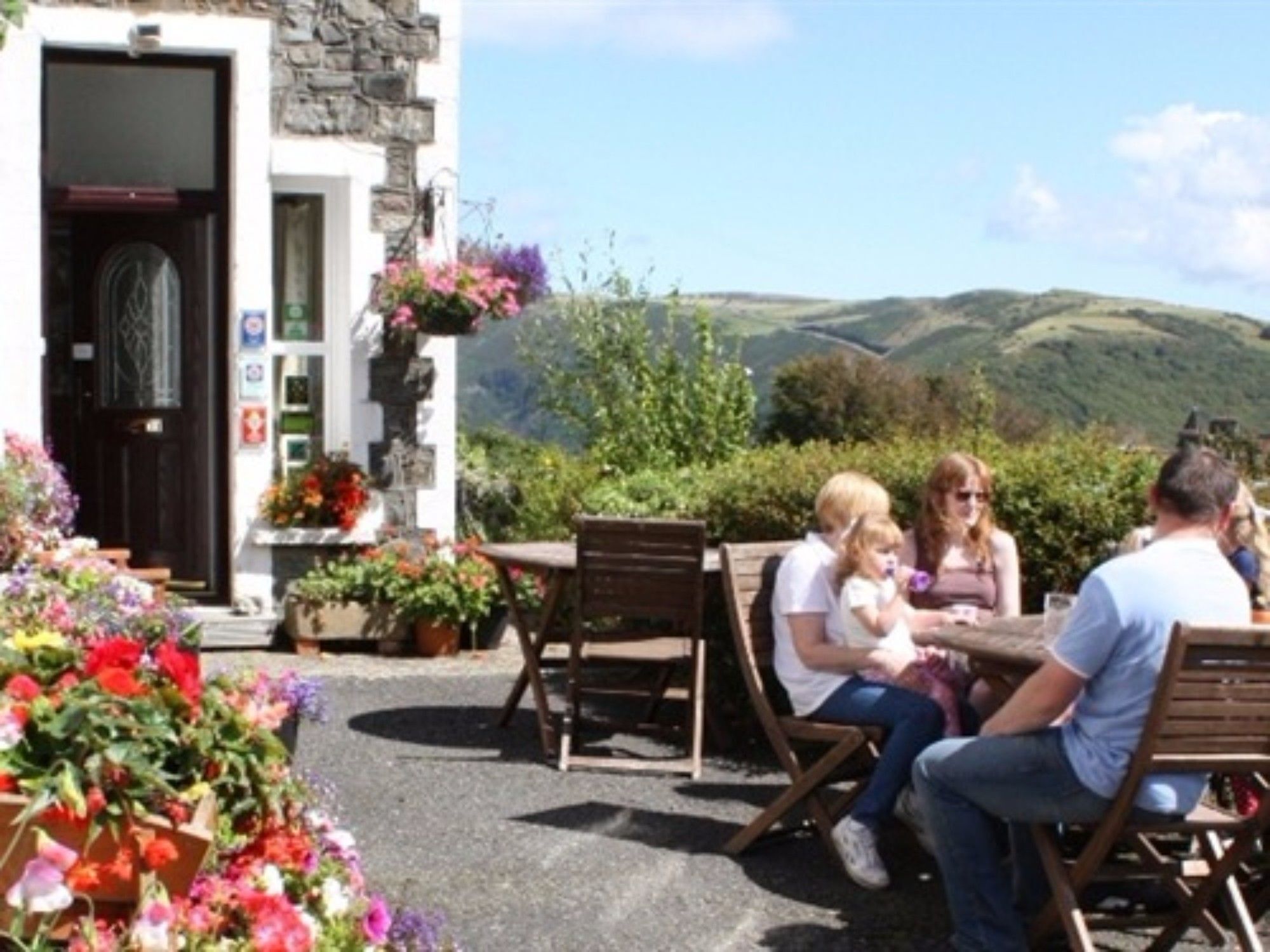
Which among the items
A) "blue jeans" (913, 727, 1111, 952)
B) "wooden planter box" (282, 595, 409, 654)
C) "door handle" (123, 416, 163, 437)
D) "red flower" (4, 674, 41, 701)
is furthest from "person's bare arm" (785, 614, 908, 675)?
"door handle" (123, 416, 163, 437)

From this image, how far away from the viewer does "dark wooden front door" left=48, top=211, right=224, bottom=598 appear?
12125 mm

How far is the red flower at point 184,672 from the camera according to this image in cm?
410

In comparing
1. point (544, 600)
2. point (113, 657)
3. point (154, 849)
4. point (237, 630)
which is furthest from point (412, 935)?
point (237, 630)

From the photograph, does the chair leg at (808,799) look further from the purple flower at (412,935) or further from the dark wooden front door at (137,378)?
the dark wooden front door at (137,378)

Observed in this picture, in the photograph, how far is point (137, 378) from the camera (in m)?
12.3

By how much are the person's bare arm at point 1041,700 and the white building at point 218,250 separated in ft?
22.1

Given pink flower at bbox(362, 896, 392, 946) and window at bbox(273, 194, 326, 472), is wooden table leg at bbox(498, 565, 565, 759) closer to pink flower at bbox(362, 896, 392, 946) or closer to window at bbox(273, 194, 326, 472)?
window at bbox(273, 194, 326, 472)

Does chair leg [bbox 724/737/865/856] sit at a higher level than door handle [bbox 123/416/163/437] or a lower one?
lower

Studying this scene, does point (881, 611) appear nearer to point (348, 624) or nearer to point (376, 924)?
point (376, 924)

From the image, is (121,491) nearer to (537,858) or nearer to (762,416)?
(537,858)

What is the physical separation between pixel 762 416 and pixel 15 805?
30.7 meters

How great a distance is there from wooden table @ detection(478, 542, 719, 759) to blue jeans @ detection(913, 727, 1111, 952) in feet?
9.02

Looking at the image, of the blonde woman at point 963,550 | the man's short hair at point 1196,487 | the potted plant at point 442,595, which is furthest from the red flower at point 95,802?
the potted plant at point 442,595

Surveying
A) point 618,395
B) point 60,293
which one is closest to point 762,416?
point 618,395
